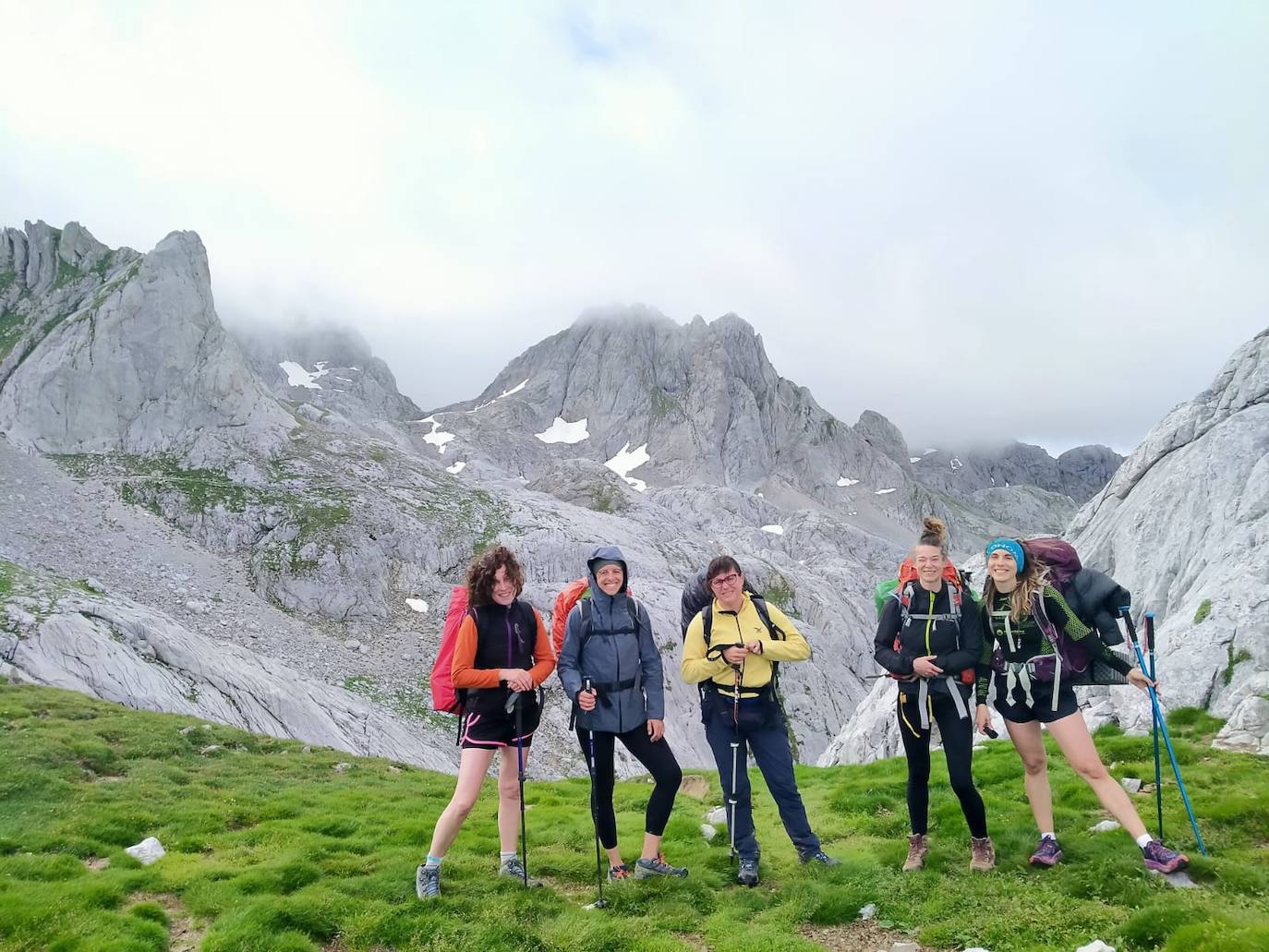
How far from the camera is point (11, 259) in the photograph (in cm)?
8681

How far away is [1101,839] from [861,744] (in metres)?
20.9

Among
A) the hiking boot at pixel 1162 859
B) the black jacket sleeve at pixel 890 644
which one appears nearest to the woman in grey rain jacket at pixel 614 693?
the black jacket sleeve at pixel 890 644

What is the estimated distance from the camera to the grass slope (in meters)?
7.11

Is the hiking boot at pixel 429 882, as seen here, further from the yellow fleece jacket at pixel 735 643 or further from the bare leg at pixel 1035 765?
the bare leg at pixel 1035 765

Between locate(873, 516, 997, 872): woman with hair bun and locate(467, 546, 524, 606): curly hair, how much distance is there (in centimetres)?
497

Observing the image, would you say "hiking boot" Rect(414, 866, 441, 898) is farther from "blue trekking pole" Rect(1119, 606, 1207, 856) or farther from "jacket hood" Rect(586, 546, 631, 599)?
"blue trekking pole" Rect(1119, 606, 1207, 856)

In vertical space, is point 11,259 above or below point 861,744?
above

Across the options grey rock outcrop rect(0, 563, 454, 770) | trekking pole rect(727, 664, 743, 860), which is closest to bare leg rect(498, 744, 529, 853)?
trekking pole rect(727, 664, 743, 860)

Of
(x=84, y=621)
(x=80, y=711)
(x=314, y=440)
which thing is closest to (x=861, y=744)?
(x=80, y=711)

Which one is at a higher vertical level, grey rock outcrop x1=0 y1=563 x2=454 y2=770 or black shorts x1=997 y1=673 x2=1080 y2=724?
black shorts x1=997 y1=673 x2=1080 y2=724

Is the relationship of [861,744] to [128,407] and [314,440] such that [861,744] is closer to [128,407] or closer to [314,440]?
[314,440]

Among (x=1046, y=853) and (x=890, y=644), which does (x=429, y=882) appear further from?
(x=1046, y=853)

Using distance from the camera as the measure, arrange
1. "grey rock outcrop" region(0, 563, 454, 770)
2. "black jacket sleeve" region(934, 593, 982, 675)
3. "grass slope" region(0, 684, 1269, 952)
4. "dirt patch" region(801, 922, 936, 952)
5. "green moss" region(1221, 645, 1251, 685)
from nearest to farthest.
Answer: "grass slope" region(0, 684, 1269, 952) → "dirt patch" region(801, 922, 936, 952) → "black jacket sleeve" region(934, 593, 982, 675) → "green moss" region(1221, 645, 1251, 685) → "grey rock outcrop" region(0, 563, 454, 770)

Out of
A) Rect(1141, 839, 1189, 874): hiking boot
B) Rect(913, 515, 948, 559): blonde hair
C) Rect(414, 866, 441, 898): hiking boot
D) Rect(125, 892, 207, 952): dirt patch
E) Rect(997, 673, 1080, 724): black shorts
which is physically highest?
Rect(913, 515, 948, 559): blonde hair
